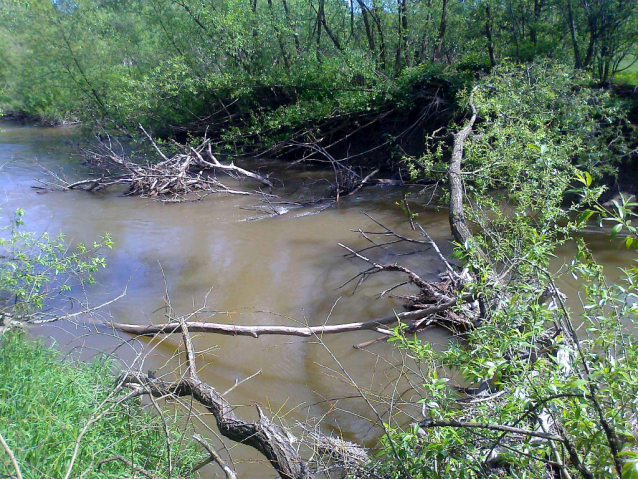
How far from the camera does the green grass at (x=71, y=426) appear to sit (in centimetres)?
279

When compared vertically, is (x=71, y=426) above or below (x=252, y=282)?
above

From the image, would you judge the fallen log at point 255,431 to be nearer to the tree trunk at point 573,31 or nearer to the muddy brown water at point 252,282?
the muddy brown water at point 252,282

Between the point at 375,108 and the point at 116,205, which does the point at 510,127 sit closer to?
the point at 375,108

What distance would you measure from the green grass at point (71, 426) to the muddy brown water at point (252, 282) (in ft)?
1.19

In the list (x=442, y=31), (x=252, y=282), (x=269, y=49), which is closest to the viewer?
(x=252, y=282)

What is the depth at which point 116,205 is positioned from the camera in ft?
36.4

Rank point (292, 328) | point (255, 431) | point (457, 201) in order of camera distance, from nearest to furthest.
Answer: point (255, 431)
point (292, 328)
point (457, 201)

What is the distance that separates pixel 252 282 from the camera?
691 cm

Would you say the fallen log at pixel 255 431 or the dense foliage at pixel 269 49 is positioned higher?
the dense foliage at pixel 269 49

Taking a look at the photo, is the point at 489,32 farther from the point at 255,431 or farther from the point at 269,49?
the point at 255,431

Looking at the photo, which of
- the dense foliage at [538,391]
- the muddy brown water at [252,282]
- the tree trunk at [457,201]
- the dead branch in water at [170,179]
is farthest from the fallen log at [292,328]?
the dead branch in water at [170,179]

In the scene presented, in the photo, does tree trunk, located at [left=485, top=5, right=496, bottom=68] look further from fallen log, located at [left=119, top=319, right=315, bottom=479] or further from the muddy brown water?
fallen log, located at [left=119, top=319, right=315, bottom=479]

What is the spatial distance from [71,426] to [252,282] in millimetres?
4071

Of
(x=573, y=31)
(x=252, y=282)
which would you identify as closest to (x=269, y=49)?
(x=573, y=31)
